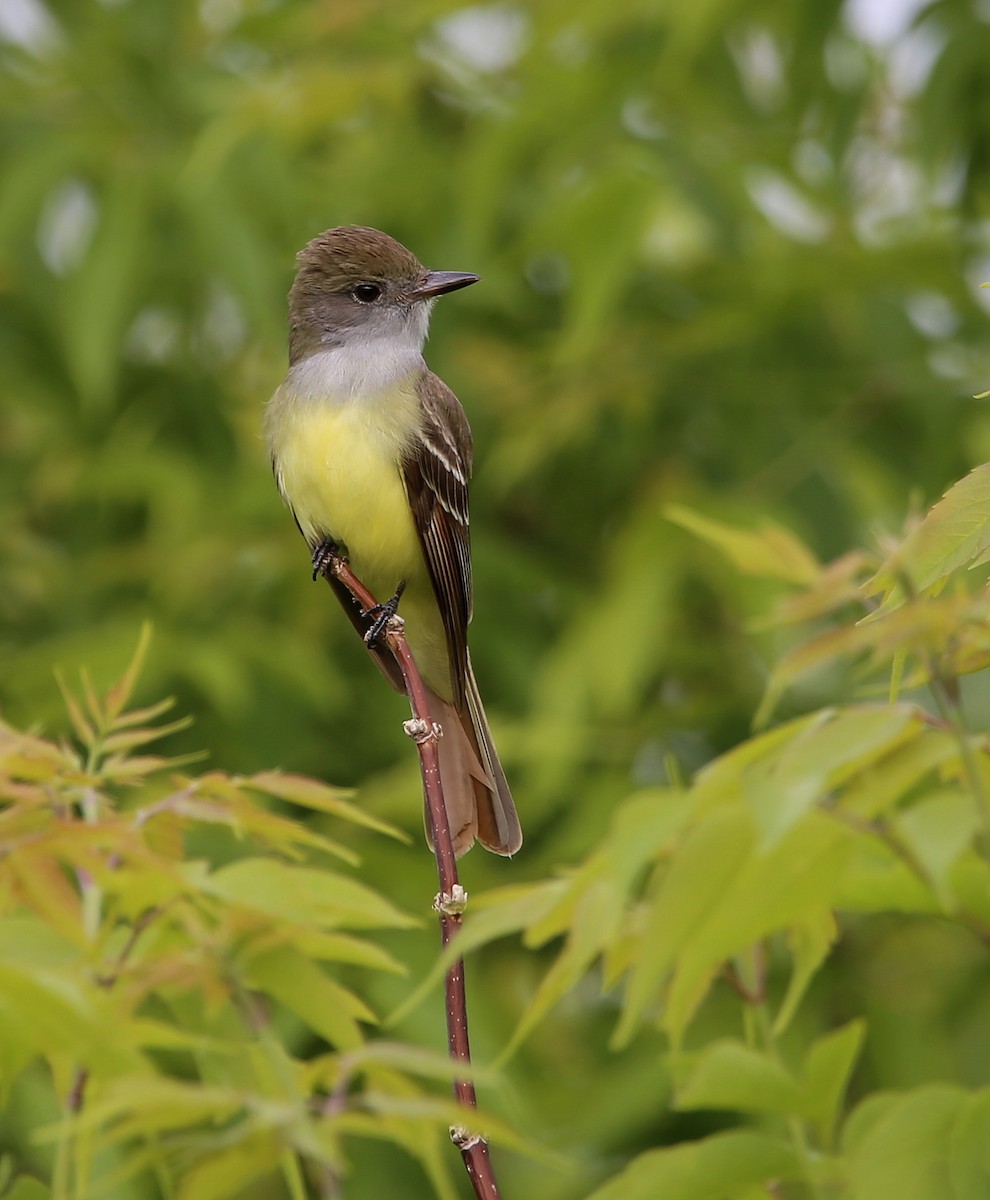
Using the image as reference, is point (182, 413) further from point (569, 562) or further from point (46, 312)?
point (569, 562)

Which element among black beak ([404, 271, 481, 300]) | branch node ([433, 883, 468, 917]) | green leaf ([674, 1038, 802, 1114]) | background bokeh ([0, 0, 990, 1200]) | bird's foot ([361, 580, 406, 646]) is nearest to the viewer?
green leaf ([674, 1038, 802, 1114])

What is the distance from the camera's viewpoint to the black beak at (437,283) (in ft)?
13.2

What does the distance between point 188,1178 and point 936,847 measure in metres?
0.70

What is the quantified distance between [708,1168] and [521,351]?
432 centimetres

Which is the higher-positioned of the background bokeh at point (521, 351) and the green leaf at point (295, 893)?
the background bokeh at point (521, 351)

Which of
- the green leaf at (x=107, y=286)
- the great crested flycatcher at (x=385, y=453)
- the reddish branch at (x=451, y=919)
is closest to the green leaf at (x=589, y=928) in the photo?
the reddish branch at (x=451, y=919)

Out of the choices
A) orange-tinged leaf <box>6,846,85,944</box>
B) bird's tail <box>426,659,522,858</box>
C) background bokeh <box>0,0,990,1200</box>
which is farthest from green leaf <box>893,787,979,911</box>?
background bokeh <box>0,0,990,1200</box>

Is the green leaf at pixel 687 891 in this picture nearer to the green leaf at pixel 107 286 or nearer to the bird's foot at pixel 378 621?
the bird's foot at pixel 378 621

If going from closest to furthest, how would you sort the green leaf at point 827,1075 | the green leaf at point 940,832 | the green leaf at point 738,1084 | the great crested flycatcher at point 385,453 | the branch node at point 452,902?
the green leaf at point 940,832 → the green leaf at point 738,1084 → the green leaf at point 827,1075 → the branch node at point 452,902 → the great crested flycatcher at point 385,453

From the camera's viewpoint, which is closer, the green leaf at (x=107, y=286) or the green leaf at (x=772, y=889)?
the green leaf at (x=772, y=889)

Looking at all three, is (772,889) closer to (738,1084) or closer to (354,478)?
(738,1084)

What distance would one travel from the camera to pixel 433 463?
14.3 feet

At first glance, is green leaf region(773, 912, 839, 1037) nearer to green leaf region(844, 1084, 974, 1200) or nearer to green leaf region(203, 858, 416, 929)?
green leaf region(844, 1084, 974, 1200)

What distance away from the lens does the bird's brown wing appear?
420cm
